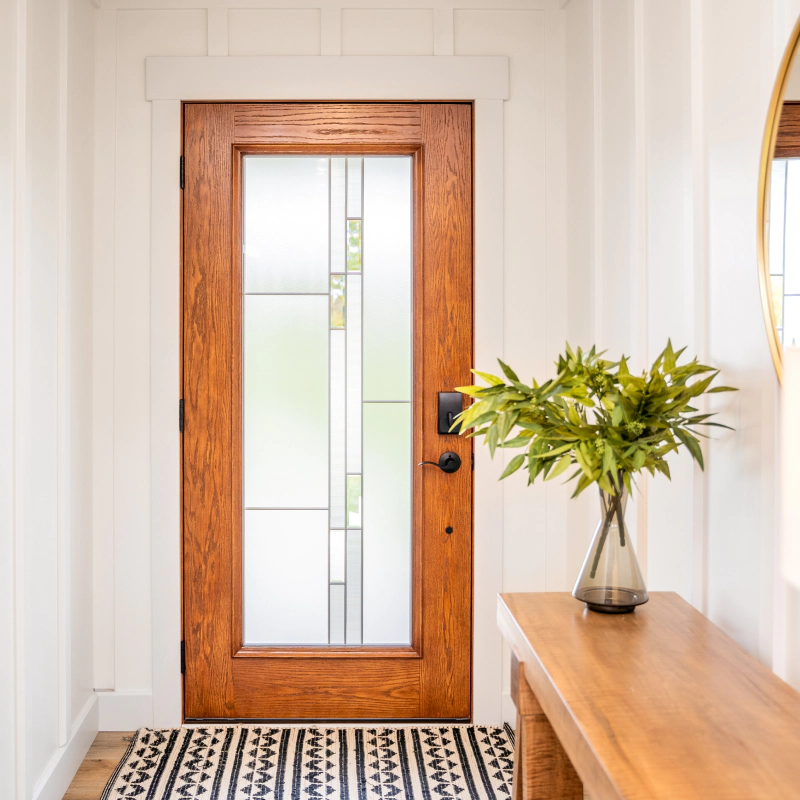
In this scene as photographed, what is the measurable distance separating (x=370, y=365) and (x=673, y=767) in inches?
68.5

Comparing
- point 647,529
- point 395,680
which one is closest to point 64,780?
point 395,680

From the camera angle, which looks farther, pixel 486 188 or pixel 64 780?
pixel 486 188

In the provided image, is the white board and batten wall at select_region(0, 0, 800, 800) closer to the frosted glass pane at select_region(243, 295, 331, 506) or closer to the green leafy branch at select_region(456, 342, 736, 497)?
the green leafy branch at select_region(456, 342, 736, 497)

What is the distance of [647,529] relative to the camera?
1851mm

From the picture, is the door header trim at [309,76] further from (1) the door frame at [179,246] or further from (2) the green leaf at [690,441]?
(2) the green leaf at [690,441]

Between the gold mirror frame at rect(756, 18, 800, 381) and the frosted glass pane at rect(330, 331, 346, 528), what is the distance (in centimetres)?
145

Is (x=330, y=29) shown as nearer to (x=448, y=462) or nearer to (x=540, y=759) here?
(x=448, y=462)

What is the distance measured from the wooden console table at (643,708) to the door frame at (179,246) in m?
1.04

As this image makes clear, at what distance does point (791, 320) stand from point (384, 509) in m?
1.54

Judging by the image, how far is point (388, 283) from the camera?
2439 mm

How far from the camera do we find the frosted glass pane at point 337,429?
244cm

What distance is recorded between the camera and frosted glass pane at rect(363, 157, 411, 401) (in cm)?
243

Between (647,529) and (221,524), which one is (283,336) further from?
(647,529)

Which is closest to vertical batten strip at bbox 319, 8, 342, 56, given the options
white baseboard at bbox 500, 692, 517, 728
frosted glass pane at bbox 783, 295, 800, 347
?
frosted glass pane at bbox 783, 295, 800, 347
